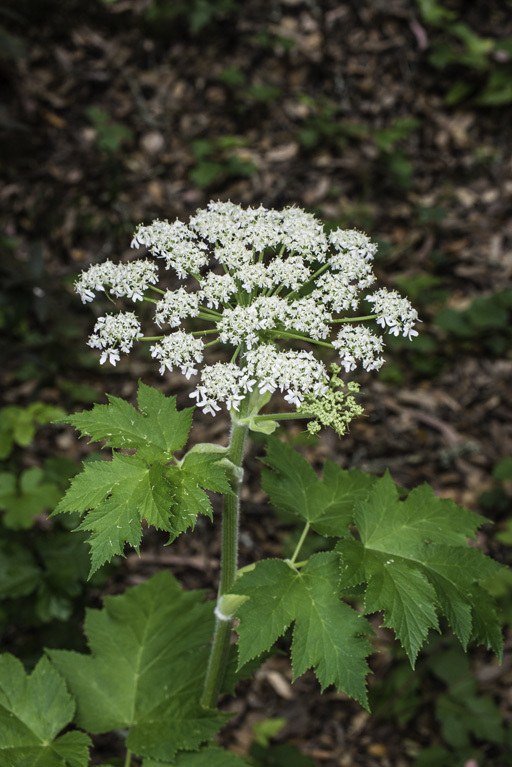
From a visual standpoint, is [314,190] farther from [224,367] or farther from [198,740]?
[198,740]

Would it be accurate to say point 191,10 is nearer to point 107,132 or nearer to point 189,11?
point 189,11

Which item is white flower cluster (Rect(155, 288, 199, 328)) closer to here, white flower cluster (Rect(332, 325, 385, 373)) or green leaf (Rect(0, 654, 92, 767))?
white flower cluster (Rect(332, 325, 385, 373))

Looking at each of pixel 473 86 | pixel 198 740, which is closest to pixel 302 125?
pixel 473 86

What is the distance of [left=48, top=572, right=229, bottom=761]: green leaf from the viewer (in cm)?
259

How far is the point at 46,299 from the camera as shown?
4.84 meters

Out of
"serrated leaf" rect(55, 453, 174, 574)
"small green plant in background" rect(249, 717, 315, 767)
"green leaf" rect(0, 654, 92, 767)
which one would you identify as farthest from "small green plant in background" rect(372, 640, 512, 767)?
"serrated leaf" rect(55, 453, 174, 574)

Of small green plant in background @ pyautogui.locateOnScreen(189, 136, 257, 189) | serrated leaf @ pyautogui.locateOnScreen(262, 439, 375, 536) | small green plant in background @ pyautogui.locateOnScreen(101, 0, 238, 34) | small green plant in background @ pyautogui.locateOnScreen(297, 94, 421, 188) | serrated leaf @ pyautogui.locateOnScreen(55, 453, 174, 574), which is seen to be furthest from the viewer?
small green plant in background @ pyautogui.locateOnScreen(101, 0, 238, 34)

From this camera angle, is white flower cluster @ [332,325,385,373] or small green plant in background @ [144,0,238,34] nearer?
white flower cluster @ [332,325,385,373]

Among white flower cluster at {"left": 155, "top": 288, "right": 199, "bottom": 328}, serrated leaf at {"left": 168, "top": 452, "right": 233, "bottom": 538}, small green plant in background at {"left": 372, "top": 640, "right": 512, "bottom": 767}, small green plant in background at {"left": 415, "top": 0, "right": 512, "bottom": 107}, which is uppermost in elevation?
small green plant in background at {"left": 415, "top": 0, "right": 512, "bottom": 107}

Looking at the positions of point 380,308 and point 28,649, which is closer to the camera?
point 380,308

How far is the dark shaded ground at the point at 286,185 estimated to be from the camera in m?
5.07

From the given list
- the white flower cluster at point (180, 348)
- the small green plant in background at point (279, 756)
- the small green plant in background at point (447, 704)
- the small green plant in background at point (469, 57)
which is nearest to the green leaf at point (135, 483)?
the white flower cluster at point (180, 348)

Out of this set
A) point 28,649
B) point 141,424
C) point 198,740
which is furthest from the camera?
point 28,649

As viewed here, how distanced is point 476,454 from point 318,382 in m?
3.86
